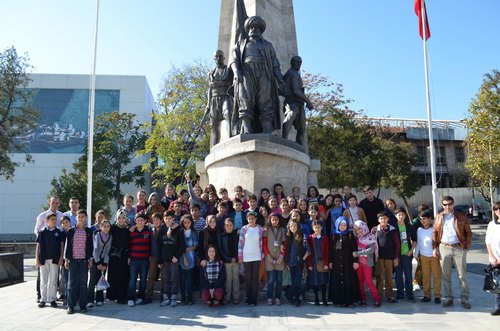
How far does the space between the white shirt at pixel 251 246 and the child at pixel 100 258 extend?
2399 mm

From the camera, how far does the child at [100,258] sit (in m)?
7.11

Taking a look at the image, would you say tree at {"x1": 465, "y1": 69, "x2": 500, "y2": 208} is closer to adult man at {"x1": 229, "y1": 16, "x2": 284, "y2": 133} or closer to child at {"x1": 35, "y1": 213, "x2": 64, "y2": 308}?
adult man at {"x1": 229, "y1": 16, "x2": 284, "y2": 133}

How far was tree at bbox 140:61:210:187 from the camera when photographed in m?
24.9

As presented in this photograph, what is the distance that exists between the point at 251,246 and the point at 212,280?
2.78 ft

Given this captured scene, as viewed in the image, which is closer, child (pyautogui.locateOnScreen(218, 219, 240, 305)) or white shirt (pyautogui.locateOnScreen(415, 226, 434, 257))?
child (pyautogui.locateOnScreen(218, 219, 240, 305))

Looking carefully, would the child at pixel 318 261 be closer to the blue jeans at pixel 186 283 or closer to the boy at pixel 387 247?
the boy at pixel 387 247

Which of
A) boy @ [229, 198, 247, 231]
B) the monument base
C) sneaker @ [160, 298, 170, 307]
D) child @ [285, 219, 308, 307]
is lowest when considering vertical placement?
sneaker @ [160, 298, 170, 307]

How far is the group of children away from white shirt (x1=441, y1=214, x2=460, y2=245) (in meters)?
0.33

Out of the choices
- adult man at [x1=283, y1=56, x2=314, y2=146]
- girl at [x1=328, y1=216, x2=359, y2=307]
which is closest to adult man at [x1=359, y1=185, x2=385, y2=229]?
girl at [x1=328, y1=216, x2=359, y2=307]

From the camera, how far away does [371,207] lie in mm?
8312

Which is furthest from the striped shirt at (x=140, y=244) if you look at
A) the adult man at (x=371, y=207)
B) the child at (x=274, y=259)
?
the adult man at (x=371, y=207)

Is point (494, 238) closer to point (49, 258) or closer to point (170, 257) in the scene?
point (170, 257)

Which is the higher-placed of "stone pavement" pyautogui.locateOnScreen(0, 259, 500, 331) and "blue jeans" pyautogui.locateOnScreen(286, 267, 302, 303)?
"blue jeans" pyautogui.locateOnScreen(286, 267, 302, 303)

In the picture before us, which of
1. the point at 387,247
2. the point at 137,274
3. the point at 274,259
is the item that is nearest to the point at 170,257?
the point at 137,274
